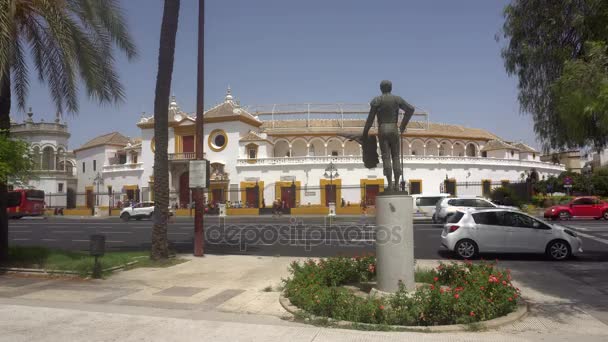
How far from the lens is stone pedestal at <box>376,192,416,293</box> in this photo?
25.5 feet

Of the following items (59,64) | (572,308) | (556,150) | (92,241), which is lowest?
(572,308)

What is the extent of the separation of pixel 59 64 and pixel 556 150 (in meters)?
13.6

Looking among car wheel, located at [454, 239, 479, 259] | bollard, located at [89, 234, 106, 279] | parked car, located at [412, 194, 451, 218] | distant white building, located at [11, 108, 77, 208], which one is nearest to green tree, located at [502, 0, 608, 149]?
car wheel, located at [454, 239, 479, 259]

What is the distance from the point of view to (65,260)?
11812mm

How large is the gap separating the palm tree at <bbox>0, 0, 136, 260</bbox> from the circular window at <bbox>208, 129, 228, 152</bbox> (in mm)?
34576

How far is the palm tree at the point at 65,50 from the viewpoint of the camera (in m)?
11.5

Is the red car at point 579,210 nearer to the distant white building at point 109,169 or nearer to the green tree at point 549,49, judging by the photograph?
the green tree at point 549,49

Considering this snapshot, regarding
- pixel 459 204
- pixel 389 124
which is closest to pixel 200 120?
pixel 389 124

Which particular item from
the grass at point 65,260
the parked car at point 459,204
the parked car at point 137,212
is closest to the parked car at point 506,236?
the grass at point 65,260

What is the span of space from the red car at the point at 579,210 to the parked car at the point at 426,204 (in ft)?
20.9

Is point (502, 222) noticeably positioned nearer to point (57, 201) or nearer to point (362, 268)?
point (362, 268)

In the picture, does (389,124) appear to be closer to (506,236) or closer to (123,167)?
(506,236)

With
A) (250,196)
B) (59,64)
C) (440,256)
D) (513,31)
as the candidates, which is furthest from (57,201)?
(513,31)

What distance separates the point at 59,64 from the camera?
13.2 m
